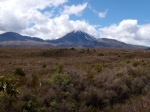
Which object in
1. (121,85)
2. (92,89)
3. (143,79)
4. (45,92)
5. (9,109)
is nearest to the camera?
(9,109)

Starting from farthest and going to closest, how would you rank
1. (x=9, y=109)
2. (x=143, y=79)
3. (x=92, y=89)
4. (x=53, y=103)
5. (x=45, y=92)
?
(x=143, y=79)
(x=92, y=89)
(x=45, y=92)
(x=53, y=103)
(x=9, y=109)

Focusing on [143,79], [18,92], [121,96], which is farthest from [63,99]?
[143,79]

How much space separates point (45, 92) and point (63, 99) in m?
1.06

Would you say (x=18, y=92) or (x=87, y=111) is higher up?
(x=18, y=92)

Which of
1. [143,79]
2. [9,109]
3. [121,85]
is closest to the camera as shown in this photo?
[9,109]

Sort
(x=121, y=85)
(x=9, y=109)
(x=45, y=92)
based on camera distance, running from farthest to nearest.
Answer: (x=121, y=85), (x=45, y=92), (x=9, y=109)

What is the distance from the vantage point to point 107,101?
45.8ft

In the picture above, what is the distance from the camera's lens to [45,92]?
43.5ft

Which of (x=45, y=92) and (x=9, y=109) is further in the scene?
(x=45, y=92)

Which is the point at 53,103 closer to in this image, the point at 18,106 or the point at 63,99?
the point at 63,99

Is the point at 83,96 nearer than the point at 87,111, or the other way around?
the point at 87,111

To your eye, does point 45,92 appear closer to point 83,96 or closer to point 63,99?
point 63,99

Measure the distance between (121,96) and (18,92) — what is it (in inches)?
230

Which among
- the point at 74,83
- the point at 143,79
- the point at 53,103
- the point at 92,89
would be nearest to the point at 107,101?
the point at 92,89
